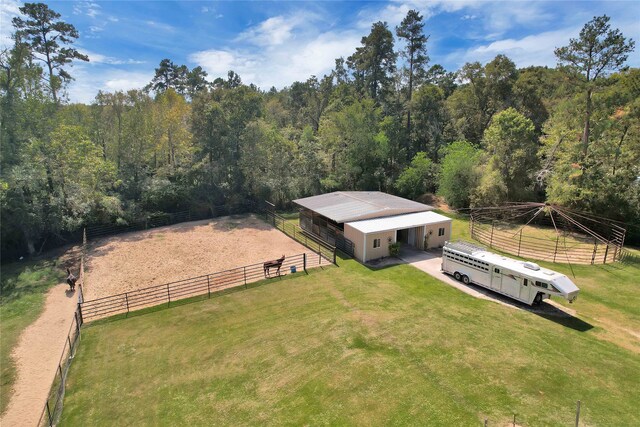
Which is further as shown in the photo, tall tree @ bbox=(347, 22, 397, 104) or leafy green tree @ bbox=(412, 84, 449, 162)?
tall tree @ bbox=(347, 22, 397, 104)

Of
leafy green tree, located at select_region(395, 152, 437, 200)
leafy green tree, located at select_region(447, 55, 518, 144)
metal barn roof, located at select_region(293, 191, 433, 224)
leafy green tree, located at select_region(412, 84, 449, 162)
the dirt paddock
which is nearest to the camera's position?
the dirt paddock

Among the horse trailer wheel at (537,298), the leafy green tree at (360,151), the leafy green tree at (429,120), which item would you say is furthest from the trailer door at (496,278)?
the leafy green tree at (429,120)

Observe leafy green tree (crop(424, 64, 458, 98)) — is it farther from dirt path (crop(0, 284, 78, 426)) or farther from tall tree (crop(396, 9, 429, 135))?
dirt path (crop(0, 284, 78, 426))

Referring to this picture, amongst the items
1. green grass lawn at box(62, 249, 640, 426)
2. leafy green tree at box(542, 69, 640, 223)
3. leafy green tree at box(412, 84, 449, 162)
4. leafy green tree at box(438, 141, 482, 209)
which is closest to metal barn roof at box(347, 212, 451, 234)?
green grass lawn at box(62, 249, 640, 426)

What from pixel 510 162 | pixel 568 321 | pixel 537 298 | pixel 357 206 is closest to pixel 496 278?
pixel 537 298

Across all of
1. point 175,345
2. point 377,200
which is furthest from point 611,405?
point 377,200

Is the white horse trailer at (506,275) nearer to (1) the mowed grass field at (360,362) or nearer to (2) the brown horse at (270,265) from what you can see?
(1) the mowed grass field at (360,362)
